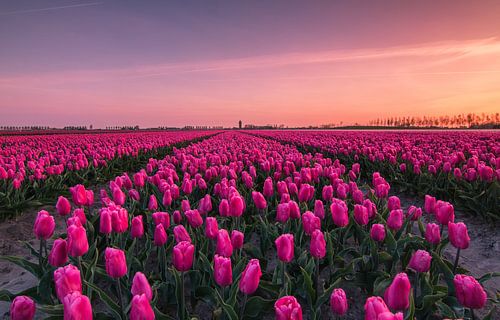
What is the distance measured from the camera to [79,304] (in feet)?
4.73

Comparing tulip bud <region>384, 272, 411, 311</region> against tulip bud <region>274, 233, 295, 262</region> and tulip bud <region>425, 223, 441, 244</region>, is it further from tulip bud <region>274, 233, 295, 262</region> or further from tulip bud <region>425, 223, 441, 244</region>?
tulip bud <region>425, 223, 441, 244</region>

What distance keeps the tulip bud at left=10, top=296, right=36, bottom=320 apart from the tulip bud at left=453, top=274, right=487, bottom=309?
2393 millimetres

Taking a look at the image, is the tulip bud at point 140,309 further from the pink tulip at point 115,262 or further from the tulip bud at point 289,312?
the tulip bud at point 289,312

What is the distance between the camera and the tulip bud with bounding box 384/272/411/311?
1.81 m

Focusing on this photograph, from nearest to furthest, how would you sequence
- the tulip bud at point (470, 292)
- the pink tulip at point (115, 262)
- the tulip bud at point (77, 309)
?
the tulip bud at point (77, 309), the tulip bud at point (470, 292), the pink tulip at point (115, 262)

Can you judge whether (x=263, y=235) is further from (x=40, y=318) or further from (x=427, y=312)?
(x=40, y=318)

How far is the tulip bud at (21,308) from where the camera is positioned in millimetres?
1726

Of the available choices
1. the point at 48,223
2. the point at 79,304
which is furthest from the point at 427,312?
the point at 48,223

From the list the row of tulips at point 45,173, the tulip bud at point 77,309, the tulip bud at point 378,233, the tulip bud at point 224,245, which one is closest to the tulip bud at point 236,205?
the tulip bud at point 224,245

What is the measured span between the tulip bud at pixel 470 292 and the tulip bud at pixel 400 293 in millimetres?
381

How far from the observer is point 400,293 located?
6.02 feet

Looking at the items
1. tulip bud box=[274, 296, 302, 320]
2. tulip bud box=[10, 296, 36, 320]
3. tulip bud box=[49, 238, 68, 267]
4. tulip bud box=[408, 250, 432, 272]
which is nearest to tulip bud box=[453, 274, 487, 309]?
tulip bud box=[408, 250, 432, 272]

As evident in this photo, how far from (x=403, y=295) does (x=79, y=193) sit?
11.2ft

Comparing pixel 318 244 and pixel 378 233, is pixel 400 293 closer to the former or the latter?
pixel 318 244
